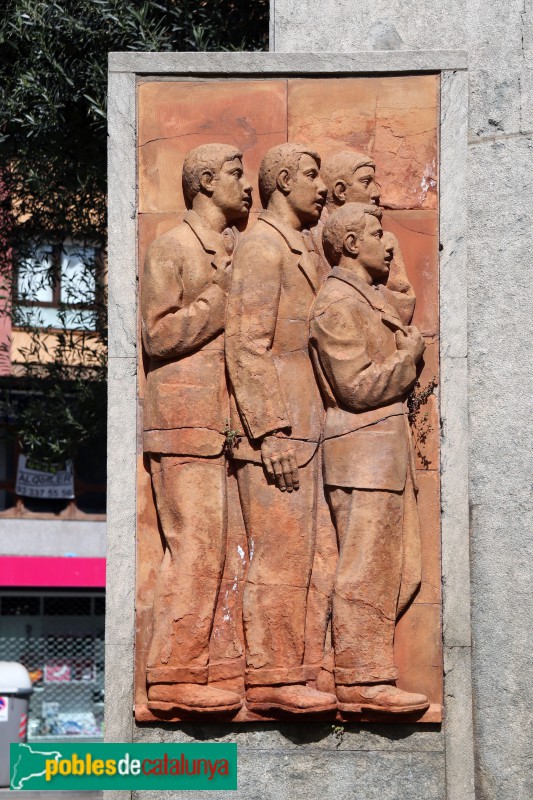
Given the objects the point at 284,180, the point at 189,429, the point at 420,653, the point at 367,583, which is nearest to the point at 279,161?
the point at 284,180

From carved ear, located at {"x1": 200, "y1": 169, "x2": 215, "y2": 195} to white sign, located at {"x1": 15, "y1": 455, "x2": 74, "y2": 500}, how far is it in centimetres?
1382

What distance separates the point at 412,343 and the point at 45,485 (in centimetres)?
1425

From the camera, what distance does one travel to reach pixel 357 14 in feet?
29.7

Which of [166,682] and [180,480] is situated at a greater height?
Result: [180,480]

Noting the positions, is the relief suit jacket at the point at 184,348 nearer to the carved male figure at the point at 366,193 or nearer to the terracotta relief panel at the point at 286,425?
the terracotta relief panel at the point at 286,425

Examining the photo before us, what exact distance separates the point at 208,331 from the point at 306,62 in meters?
1.76

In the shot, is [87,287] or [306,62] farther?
A: [87,287]

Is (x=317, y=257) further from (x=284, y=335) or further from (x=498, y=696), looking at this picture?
(x=498, y=696)

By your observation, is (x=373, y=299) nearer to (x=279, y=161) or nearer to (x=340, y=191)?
(x=340, y=191)

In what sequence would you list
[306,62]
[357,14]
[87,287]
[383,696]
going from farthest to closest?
[87,287]
[357,14]
[306,62]
[383,696]

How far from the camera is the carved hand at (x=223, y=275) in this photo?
322 inches

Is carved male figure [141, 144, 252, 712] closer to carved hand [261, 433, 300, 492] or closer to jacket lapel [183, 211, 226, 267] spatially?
jacket lapel [183, 211, 226, 267]

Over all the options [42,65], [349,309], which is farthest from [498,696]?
[42,65]

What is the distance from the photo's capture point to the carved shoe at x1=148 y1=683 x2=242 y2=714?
7887mm
